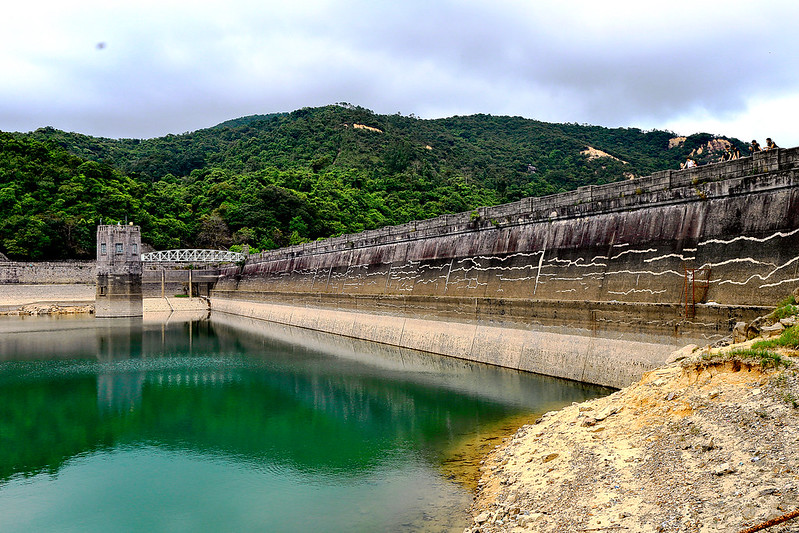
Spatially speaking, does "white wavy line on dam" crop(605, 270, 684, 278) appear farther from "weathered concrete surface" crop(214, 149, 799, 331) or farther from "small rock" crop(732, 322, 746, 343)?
"small rock" crop(732, 322, 746, 343)

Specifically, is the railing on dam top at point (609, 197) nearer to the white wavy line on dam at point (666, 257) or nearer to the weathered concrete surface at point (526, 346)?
the white wavy line on dam at point (666, 257)

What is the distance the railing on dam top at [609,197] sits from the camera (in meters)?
16.0

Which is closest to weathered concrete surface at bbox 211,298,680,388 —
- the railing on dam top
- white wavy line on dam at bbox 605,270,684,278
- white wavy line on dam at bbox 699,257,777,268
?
white wavy line on dam at bbox 605,270,684,278

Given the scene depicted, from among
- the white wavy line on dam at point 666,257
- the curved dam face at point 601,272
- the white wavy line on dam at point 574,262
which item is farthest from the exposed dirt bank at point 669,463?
the white wavy line on dam at point 574,262

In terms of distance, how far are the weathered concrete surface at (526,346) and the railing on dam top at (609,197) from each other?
477 centimetres

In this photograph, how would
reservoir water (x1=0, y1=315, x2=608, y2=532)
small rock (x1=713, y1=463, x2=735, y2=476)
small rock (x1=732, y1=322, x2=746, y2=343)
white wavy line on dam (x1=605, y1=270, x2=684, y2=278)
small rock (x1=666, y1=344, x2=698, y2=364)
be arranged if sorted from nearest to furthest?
small rock (x1=713, y1=463, x2=735, y2=476) < reservoir water (x1=0, y1=315, x2=608, y2=532) < small rock (x1=732, y1=322, x2=746, y2=343) < small rock (x1=666, y1=344, x2=698, y2=364) < white wavy line on dam (x1=605, y1=270, x2=684, y2=278)

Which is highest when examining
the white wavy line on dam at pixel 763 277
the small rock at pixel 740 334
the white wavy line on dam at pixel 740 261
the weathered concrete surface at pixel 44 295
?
the white wavy line on dam at pixel 740 261

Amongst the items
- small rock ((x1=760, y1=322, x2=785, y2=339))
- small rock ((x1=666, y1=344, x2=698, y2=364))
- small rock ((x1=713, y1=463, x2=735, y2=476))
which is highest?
small rock ((x1=760, y1=322, x2=785, y2=339))

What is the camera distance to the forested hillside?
74.5m

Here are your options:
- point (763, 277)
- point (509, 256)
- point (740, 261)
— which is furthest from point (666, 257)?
point (509, 256)

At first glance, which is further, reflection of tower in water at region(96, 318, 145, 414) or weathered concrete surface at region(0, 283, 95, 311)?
weathered concrete surface at region(0, 283, 95, 311)

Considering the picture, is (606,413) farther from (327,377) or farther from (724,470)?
(327,377)

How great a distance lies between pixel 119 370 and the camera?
91.0ft

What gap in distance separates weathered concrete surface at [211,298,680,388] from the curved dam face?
5 cm
